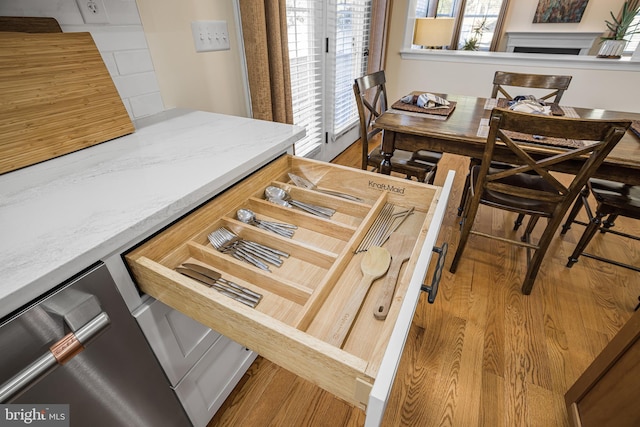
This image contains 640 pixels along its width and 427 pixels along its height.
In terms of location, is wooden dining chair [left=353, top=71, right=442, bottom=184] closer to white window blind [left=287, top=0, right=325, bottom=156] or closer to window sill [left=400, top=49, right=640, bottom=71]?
white window blind [left=287, top=0, right=325, bottom=156]

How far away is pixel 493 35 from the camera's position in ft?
19.3

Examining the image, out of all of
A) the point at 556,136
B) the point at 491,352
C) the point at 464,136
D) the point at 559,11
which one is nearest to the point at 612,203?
the point at 556,136

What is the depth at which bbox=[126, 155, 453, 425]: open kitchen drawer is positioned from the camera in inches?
19.0

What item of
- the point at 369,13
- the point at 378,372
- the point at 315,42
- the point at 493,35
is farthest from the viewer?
the point at 493,35

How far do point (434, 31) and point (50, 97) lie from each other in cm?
336

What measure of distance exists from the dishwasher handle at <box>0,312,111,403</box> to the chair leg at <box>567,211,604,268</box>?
6.93ft

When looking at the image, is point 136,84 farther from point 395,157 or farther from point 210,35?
point 395,157

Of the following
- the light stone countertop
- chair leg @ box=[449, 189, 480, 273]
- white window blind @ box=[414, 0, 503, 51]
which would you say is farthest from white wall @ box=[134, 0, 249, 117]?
white window blind @ box=[414, 0, 503, 51]

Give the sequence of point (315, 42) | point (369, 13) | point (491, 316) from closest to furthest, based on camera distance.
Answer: point (491, 316) < point (315, 42) < point (369, 13)

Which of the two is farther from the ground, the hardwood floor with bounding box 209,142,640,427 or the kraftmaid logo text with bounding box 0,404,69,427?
the kraftmaid logo text with bounding box 0,404,69,427

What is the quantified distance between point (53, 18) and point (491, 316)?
205 cm

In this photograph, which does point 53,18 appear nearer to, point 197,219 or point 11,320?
point 197,219

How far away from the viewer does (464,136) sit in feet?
4.87

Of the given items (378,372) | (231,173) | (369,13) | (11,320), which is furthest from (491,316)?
(369,13)
